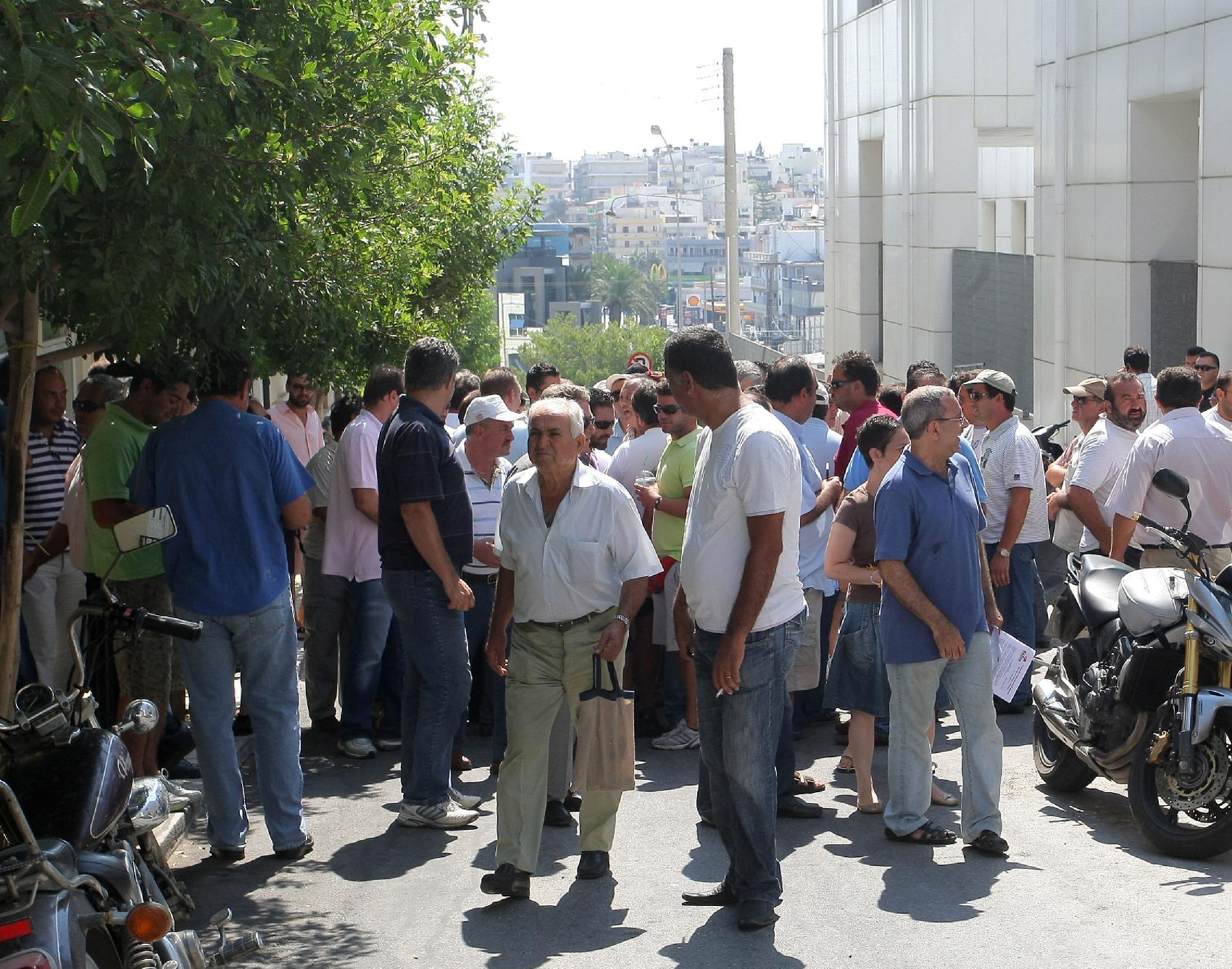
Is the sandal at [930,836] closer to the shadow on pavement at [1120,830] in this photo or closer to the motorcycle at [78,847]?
the shadow on pavement at [1120,830]

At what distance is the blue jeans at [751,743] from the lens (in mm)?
5473

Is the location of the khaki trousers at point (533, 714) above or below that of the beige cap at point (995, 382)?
below

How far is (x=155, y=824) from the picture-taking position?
4797 millimetres

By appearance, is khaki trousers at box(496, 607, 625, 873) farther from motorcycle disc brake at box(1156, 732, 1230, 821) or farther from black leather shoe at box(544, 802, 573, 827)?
motorcycle disc brake at box(1156, 732, 1230, 821)

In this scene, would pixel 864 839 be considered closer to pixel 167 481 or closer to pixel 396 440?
pixel 396 440

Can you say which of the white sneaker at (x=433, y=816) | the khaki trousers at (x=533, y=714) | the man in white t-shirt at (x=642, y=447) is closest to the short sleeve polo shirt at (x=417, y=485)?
the khaki trousers at (x=533, y=714)

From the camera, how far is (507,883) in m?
5.89

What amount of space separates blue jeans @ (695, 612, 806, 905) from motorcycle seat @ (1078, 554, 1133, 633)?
6.81 ft

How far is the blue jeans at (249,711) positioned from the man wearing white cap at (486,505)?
115cm

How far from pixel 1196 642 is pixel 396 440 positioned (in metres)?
3.50

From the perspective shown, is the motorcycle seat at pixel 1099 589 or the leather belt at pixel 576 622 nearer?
the leather belt at pixel 576 622

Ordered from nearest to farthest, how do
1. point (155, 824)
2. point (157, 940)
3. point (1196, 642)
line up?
point (157, 940) < point (155, 824) < point (1196, 642)

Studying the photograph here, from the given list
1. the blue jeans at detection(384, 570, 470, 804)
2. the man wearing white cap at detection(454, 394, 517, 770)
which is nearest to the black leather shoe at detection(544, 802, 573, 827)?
the blue jeans at detection(384, 570, 470, 804)

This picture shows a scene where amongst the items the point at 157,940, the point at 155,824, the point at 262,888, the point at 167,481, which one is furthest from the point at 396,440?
the point at 157,940
